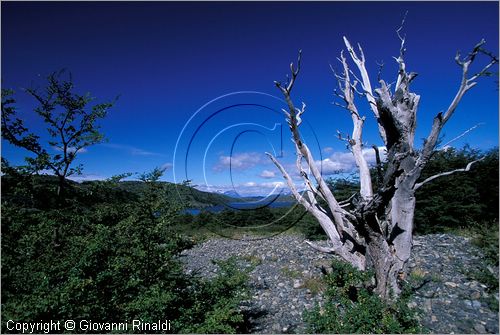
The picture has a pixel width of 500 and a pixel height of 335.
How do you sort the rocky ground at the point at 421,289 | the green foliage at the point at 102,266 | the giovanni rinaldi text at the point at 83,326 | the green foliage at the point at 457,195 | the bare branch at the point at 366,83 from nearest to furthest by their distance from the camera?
1. the giovanni rinaldi text at the point at 83,326
2. the green foliage at the point at 102,266
3. the rocky ground at the point at 421,289
4. the bare branch at the point at 366,83
5. the green foliage at the point at 457,195

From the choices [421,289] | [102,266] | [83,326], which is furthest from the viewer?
[421,289]

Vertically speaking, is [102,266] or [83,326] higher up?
[102,266]

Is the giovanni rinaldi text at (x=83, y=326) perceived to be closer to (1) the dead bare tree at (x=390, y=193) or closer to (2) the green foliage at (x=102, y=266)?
(2) the green foliage at (x=102, y=266)

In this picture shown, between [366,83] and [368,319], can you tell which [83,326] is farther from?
[366,83]

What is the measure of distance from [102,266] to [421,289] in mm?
8154

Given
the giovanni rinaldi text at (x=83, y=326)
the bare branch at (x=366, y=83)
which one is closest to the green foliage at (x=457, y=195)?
the bare branch at (x=366, y=83)

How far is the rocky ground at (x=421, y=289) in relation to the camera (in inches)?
256

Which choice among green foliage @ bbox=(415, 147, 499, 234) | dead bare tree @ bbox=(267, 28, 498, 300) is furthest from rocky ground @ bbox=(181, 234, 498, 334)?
green foliage @ bbox=(415, 147, 499, 234)

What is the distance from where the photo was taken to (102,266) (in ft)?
19.2

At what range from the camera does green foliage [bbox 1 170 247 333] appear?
506cm

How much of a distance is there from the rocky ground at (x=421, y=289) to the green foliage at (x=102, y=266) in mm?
1436

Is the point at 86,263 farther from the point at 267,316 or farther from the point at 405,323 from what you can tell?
the point at 405,323

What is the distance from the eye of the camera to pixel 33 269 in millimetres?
5461

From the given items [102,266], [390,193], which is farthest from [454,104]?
[102,266]
